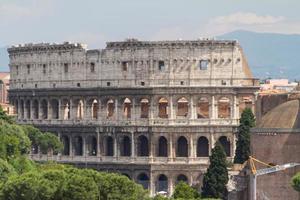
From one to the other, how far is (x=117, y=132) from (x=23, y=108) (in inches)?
612

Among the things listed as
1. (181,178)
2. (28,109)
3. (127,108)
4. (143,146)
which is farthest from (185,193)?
(28,109)

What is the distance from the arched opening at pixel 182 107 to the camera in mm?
144875

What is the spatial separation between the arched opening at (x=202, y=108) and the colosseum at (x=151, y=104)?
0.33ft

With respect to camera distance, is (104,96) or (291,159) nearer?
(291,159)

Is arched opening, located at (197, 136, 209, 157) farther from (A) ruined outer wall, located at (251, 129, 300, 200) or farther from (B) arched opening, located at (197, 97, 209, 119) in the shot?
(A) ruined outer wall, located at (251, 129, 300, 200)

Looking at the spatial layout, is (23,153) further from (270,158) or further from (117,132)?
(117,132)

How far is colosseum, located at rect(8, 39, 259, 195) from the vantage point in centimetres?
14188

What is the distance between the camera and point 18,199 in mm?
85875

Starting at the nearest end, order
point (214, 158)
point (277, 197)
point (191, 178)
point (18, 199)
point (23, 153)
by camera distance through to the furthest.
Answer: point (18, 199)
point (277, 197)
point (23, 153)
point (214, 158)
point (191, 178)

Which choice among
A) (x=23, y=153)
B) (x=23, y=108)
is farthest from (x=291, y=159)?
(x=23, y=108)

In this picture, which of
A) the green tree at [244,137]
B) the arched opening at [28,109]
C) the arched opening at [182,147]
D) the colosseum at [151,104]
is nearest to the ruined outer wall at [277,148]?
the green tree at [244,137]

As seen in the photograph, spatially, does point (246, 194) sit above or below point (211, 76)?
below

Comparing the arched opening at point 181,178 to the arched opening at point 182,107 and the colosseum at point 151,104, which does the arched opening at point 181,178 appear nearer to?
the colosseum at point 151,104

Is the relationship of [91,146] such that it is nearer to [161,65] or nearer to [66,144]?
[66,144]
